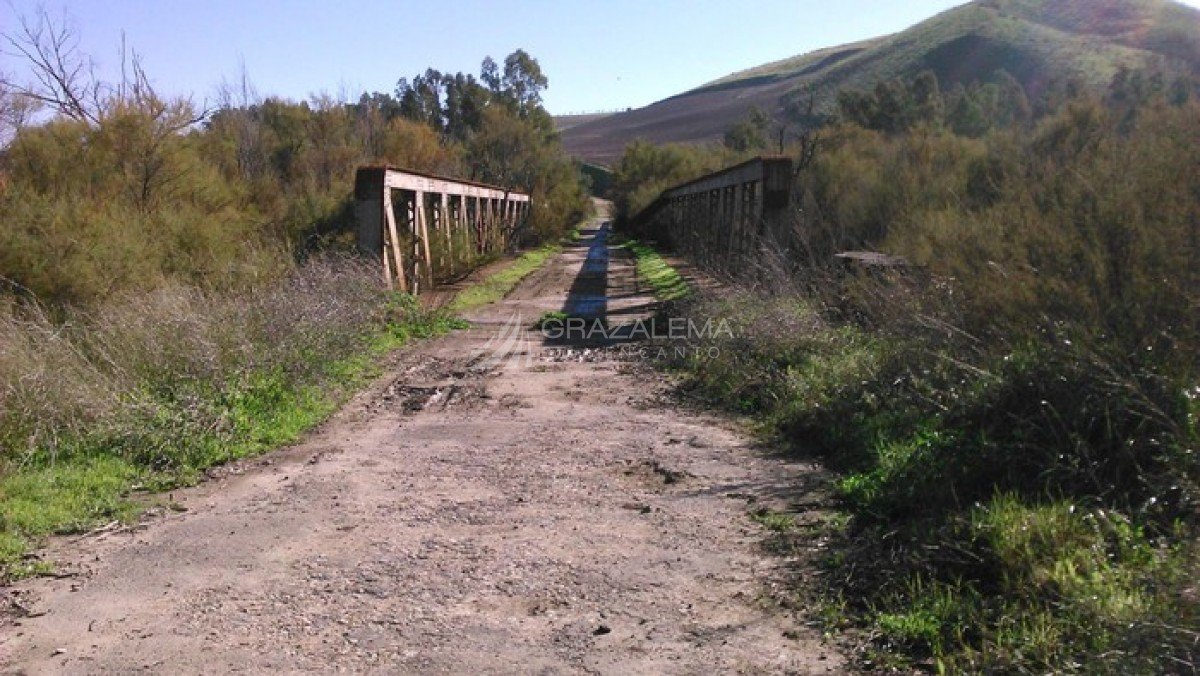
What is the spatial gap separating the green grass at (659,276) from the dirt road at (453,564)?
774cm

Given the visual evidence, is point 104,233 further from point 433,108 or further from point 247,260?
point 433,108

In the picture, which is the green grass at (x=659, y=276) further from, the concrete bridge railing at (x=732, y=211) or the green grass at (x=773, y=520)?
the green grass at (x=773, y=520)

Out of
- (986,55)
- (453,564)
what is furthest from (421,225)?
(986,55)

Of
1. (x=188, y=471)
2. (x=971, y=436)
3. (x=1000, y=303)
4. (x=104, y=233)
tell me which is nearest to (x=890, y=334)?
(x=1000, y=303)

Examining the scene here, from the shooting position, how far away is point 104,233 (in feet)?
39.5

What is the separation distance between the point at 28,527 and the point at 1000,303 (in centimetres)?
578

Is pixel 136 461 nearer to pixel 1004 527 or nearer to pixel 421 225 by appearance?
pixel 1004 527

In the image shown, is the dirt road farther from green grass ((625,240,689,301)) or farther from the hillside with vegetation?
green grass ((625,240,689,301))

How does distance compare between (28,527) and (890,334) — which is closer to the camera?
(28,527)

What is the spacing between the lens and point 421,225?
723 inches

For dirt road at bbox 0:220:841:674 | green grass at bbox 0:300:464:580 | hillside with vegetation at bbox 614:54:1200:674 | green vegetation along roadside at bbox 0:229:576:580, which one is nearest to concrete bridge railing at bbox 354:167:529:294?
green vegetation along roadside at bbox 0:229:576:580

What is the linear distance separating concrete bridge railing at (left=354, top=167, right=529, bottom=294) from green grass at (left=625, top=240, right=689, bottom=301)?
433 centimetres

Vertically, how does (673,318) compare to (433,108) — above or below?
below

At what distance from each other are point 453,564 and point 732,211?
47.1 ft
